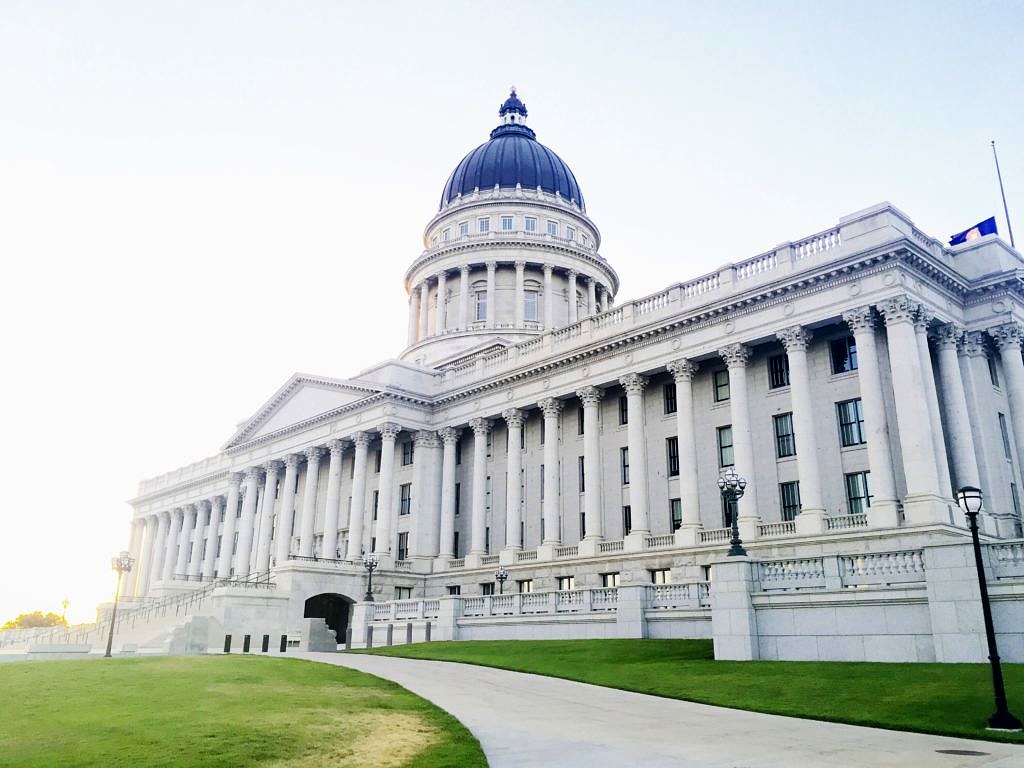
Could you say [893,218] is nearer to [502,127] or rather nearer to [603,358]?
[603,358]

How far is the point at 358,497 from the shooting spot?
5972 cm

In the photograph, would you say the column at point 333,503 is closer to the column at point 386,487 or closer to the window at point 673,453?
the column at point 386,487

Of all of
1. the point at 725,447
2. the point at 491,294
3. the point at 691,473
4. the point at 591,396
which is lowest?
the point at 691,473

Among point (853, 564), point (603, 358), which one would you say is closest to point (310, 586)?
point (603, 358)

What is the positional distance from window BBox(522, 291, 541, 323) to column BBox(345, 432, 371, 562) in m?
23.2

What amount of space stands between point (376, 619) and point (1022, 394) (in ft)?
111

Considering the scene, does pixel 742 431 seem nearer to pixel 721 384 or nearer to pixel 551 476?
pixel 721 384

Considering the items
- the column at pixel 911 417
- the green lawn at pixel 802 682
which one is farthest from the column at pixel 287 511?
the column at pixel 911 417

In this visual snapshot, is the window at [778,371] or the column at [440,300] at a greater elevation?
the column at [440,300]

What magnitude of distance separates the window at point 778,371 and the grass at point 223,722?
93.1ft

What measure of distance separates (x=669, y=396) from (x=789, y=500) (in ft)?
32.1

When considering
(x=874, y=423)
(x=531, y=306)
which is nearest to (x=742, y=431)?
(x=874, y=423)

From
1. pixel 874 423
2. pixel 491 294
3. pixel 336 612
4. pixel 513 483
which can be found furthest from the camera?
pixel 491 294

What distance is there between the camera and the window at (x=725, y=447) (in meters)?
44.7
